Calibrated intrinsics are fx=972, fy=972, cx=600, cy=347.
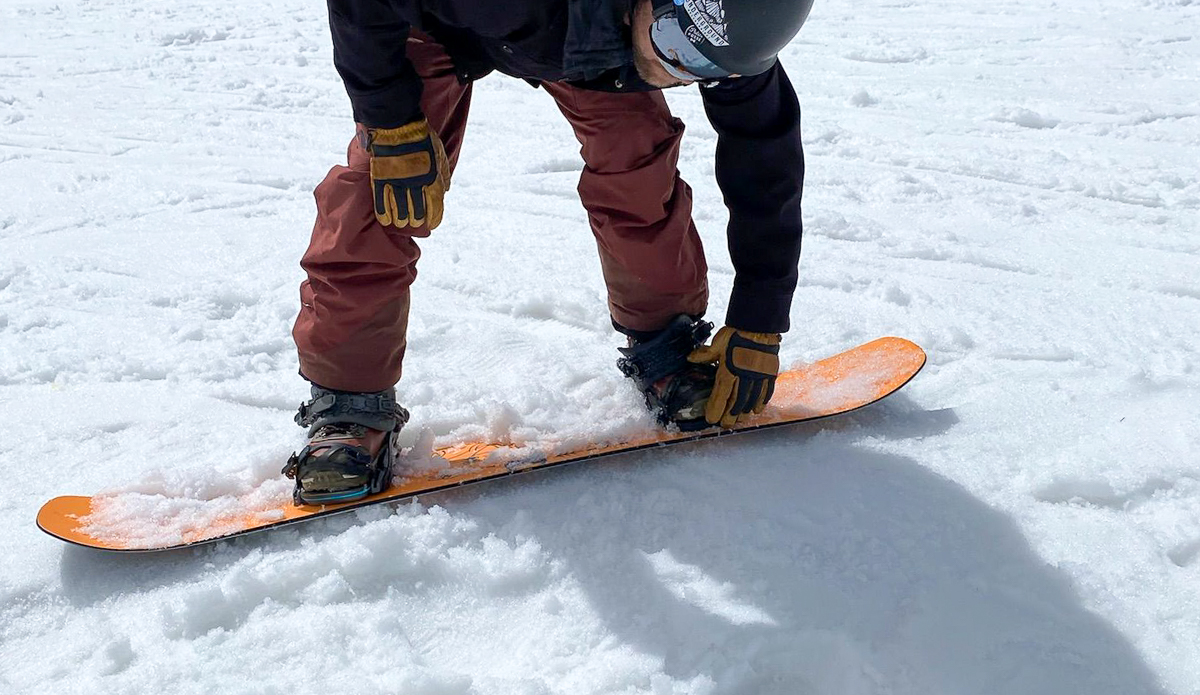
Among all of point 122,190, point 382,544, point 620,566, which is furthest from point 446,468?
point 122,190

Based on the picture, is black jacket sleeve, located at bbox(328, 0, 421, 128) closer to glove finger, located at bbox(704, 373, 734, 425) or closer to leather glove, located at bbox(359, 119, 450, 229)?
leather glove, located at bbox(359, 119, 450, 229)

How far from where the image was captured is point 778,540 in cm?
177

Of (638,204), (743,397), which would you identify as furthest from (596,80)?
(743,397)

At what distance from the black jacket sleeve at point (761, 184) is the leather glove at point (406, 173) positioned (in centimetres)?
54

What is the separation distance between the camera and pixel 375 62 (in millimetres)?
1802

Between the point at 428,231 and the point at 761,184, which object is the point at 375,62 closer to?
the point at 428,231

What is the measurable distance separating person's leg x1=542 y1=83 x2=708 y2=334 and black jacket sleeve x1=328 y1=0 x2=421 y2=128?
0.33 m

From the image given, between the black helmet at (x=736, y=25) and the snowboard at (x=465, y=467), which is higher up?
the black helmet at (x=736, y=25)

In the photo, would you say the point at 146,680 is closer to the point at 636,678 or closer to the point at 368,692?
the point at 368,692

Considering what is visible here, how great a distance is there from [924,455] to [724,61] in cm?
94

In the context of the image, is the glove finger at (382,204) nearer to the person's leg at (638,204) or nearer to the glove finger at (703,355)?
the person's leg at (638,204)

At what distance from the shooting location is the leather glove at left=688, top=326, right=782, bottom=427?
2035 mm

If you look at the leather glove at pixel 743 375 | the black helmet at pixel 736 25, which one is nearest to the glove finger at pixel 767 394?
the leather glove at pixel 743 375

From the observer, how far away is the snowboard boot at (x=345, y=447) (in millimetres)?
1897
